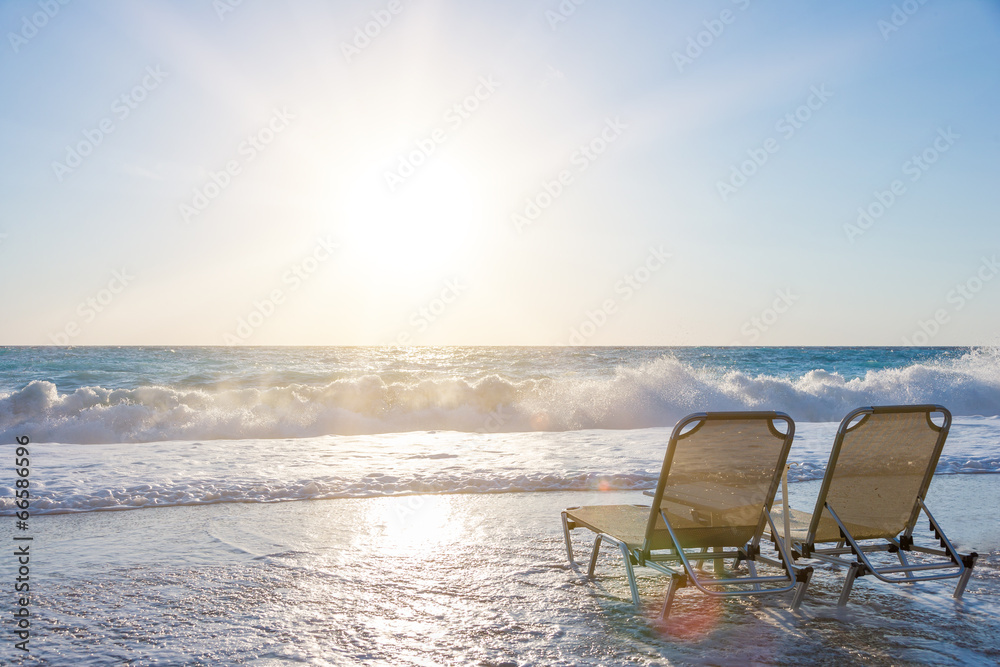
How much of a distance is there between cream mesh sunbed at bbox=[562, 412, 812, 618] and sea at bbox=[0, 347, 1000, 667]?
35 cm

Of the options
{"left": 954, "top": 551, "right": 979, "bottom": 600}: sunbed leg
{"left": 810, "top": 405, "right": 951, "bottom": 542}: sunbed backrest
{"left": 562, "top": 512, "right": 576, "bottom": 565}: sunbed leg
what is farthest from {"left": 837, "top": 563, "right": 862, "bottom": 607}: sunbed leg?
{"left": 562, "top": 512, "right": 576, "bottom": 565}: sunbed leg

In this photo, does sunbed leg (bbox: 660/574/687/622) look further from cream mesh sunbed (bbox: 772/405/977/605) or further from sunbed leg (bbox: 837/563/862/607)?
sunbed leg (bbox: 837/563/862/607)

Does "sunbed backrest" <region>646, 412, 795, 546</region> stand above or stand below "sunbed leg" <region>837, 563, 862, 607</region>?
above

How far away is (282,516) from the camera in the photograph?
7070 mm

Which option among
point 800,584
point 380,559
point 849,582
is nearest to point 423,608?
point 380,559

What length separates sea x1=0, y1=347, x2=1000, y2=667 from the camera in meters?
3.77

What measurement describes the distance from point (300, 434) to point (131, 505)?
723 cm

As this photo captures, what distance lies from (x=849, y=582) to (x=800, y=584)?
32cm

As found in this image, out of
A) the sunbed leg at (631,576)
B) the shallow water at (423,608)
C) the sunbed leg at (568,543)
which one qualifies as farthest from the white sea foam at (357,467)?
the sunbed leg at (631,576)

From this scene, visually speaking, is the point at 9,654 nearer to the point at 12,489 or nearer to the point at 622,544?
the point at 622,544

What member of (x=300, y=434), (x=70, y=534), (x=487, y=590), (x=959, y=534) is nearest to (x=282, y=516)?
(x=70, y=534)

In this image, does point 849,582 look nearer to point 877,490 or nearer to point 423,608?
point 877,490

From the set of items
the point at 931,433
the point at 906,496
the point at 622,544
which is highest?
the point at 931,433

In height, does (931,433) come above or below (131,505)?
above
